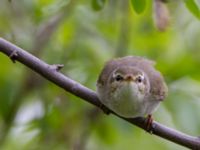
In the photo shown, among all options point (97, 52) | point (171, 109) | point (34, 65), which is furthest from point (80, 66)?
point (34, 65)

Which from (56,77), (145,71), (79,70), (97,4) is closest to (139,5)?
(97,4)

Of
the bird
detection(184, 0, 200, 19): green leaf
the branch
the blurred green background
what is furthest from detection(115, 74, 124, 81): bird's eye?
the blurred green background

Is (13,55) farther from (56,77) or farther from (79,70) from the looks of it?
(79,70)

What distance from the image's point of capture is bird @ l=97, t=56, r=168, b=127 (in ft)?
9.43

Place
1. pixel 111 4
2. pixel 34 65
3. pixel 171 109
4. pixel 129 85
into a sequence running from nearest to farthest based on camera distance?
pixel 34 65 → pixel 129 85 → pixel 171 109 → pixel 111 4

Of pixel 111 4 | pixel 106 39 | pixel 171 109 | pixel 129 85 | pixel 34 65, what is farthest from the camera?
pixel 111 4

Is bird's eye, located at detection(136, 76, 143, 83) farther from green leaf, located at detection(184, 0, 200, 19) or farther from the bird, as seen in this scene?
green leaf, located at detection(184, 0, 200, 19)

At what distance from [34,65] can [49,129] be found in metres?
1.54

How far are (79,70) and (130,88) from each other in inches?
43.5

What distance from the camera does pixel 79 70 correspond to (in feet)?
13.0

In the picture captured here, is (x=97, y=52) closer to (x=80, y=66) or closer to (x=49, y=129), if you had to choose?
(x=80, y=66)

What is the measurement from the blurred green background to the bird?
43cm

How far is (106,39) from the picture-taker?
4.27 metres

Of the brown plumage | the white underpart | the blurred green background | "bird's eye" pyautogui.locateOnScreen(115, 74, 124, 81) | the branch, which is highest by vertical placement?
the branch
